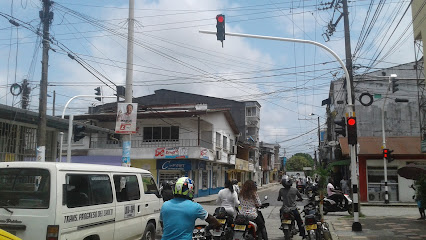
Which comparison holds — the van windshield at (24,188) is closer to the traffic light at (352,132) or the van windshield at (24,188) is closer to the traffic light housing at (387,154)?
the traffic light at (352,132)

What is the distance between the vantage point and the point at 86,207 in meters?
6.11

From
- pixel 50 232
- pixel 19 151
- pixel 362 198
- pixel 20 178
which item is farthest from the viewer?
pixel 362 198

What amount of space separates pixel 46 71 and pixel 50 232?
963 centimetres

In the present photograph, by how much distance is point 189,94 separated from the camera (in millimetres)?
50438

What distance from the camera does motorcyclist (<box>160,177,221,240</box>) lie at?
4348mm


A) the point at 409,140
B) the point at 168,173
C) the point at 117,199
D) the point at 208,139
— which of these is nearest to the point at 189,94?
the point at 208,139

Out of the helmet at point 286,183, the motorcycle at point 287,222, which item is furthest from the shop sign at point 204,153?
the motorcycle at point 287,222

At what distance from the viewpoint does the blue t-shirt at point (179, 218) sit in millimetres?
4344

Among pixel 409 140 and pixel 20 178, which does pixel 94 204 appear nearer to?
pixel 20 178

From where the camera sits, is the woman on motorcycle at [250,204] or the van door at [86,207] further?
the woman on motorcycle at [250,204]

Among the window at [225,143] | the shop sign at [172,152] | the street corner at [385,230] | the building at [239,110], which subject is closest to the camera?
the street corner at [385,230]

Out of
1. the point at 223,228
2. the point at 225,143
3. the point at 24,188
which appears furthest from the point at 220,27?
the point at 225,143

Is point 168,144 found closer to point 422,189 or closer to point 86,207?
point 422,189

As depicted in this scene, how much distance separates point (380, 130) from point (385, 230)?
2595cm
